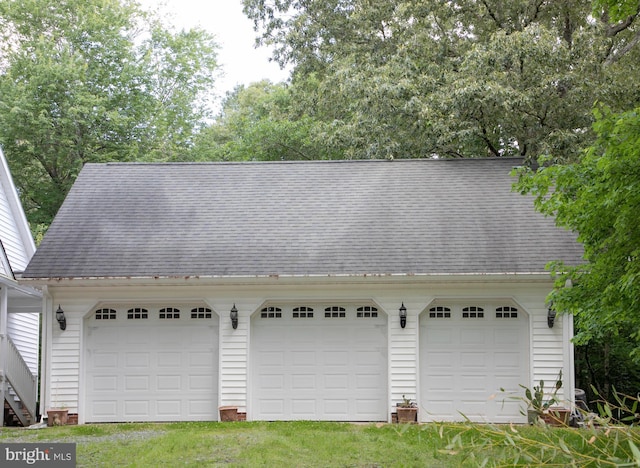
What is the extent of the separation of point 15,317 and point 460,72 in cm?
1142

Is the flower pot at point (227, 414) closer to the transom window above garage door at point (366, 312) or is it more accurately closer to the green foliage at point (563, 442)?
the transom window above garage door at point (366, 312)

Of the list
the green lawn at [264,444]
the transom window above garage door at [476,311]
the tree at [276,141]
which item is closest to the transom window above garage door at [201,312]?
the green lawn at [264,444]

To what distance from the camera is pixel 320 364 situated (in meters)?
12.6

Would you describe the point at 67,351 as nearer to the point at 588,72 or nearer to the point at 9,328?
the point at 9,328

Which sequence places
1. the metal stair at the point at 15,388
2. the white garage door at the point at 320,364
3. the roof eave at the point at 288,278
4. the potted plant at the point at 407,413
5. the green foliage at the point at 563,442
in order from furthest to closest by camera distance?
the metal stair at the point at 15,388, the white garage door at the point at 320,364, the roof eave at the point at 288,278, the potted plant at the point at 407,413, the green foliage at the point at 563,442

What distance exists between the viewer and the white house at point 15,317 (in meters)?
13.1

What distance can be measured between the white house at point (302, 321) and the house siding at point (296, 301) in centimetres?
2

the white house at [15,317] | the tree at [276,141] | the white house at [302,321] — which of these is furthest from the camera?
the tree at [276,141]

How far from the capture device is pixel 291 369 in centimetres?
1260

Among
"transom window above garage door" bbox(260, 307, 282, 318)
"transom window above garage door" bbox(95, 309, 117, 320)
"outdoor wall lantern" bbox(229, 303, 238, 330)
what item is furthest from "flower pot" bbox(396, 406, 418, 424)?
"transom window above garage door" bbox(95, 309, 117, 320)

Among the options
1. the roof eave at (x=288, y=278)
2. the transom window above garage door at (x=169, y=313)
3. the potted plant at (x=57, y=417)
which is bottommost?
the potted plant at (x=57, y=417)

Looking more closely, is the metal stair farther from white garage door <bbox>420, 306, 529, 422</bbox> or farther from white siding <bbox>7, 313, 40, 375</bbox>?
white garage door <bbox>420, 306, 529, 422</bbox>

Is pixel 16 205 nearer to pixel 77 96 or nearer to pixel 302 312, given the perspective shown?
pixel 302 312

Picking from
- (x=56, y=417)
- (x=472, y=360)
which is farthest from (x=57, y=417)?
(x=472, y=360)
